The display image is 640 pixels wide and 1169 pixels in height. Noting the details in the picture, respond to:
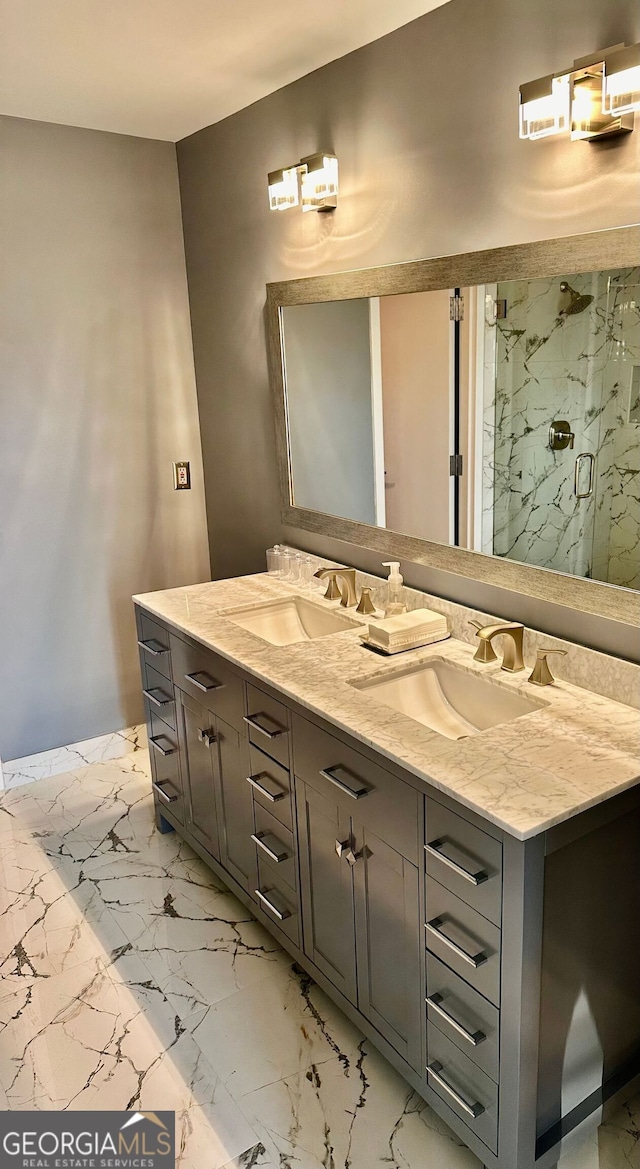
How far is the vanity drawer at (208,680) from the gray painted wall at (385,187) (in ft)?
1.97

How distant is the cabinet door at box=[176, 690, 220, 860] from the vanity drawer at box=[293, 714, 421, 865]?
21.2 inches

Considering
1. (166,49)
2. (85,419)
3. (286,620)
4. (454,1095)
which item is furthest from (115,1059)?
(166,49)

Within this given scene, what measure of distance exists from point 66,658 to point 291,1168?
2.07m

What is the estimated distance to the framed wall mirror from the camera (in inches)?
68.9

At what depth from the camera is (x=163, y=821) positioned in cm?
294

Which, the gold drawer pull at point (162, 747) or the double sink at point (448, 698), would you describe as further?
the gold drawer pull at point (162, 747)

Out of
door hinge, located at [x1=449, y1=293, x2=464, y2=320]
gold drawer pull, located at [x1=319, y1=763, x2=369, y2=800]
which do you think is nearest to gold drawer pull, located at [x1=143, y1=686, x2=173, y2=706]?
gold drawer pull, located at [x1=319, y1=763, x2=369, y2=800]

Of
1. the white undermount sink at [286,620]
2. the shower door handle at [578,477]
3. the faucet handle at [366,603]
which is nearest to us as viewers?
the shower door handle at [578,477]

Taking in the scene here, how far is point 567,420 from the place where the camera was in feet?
6.01

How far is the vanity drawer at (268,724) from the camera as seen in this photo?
202 cm

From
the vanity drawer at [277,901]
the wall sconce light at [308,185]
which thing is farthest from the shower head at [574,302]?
the vanity drawer at [277,901]

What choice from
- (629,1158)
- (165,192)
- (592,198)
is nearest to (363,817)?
(629,1158)

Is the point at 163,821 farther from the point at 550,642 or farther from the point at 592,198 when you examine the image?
the point at 592,198

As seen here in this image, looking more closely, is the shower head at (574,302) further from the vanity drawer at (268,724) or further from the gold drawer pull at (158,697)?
the gold drawer pull at (158,697)
